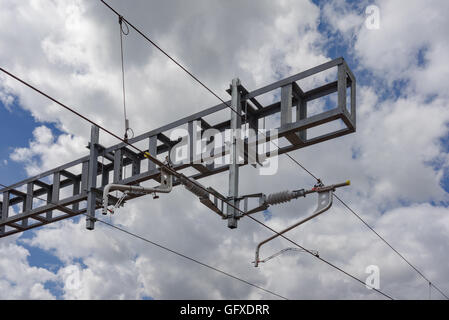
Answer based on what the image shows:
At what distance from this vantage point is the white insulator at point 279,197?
40.2 ft

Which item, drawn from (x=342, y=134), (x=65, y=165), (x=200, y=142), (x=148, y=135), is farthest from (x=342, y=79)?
(x=65, y=165)

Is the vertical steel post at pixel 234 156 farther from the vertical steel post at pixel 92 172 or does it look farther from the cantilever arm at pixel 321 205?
the vertical steel post at pixel 92 172

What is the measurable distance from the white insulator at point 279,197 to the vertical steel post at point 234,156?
707mm

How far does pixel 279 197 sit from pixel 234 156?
1.36 m

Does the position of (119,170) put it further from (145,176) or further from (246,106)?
(246,106)

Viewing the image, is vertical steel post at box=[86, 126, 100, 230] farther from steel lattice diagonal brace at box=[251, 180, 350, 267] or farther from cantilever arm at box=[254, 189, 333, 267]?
cantilever arm at box=[254, 189, 333, 267]

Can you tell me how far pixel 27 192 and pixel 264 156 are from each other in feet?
27.3

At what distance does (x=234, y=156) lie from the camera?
1295cm

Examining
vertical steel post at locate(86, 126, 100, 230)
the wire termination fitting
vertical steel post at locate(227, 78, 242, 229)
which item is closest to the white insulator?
the wire termination fitting

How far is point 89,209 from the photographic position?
51.7 ft

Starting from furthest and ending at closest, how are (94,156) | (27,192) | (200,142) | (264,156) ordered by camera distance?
(27,192)
(94,156)
(200,142)
(264,156)

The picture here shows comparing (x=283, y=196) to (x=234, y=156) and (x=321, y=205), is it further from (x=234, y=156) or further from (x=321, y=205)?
(x=234, y=156)

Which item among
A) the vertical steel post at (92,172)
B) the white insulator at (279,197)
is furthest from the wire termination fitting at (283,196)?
the vertical steel post at (92,172)

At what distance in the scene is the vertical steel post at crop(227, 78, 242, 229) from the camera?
41.1 feet
